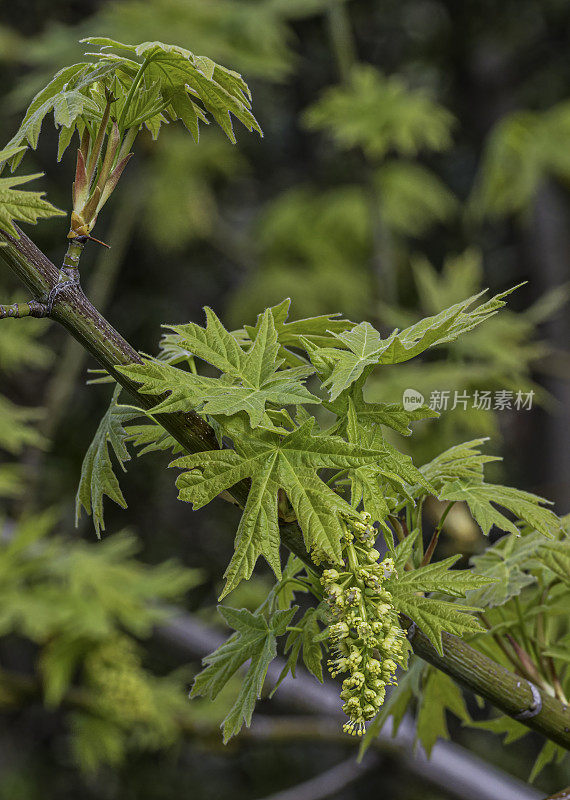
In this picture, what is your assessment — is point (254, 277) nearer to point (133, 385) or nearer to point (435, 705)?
point (435, 705)

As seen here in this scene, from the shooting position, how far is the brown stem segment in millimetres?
389

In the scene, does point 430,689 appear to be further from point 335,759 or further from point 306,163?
point 306,163

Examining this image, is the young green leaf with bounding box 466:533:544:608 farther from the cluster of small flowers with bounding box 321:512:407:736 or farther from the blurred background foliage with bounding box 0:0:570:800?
the blurred background foliage with bounding box 0:0:570:800

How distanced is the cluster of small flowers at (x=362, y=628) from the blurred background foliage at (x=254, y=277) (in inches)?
29.8

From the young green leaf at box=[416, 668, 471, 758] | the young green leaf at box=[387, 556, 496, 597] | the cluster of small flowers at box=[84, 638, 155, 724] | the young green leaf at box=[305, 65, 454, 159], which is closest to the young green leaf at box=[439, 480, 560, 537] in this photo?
the young green leaf at box=[387, 556, 496, 597]

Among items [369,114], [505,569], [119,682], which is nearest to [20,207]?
[505,569]

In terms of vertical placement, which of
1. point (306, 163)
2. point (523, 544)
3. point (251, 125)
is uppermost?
point (251, 125)

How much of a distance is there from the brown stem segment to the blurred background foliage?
69 cm

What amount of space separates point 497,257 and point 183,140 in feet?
4.78

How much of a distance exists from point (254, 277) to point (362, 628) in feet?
8.36

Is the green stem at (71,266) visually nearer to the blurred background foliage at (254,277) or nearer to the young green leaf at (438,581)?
the young green leaf at (438,581)

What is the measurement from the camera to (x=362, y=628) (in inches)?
14.3

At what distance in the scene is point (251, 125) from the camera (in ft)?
1.45

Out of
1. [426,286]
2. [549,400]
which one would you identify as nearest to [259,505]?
[426,286]
